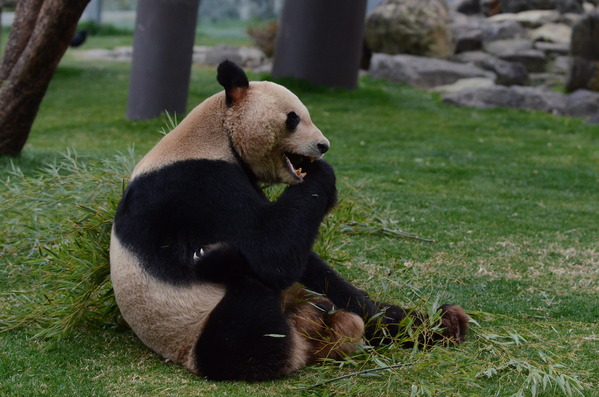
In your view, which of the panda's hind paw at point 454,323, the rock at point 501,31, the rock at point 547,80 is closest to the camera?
the panda's hind paw at point 454,323

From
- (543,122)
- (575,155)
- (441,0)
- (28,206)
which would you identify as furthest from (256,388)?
(441,0)

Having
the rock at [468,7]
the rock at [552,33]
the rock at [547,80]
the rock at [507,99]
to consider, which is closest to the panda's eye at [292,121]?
the rock at [507,99]

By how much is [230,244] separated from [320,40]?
9.26 metres

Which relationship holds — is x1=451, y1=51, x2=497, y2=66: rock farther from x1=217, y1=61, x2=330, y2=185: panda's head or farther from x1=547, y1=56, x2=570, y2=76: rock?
x1=217, y1=61, x2=330, y2=185: panda's head

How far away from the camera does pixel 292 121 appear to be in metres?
3.46

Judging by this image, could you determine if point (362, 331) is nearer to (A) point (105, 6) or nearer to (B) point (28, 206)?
(B) point (28, 206)

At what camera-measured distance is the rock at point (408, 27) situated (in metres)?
16.6

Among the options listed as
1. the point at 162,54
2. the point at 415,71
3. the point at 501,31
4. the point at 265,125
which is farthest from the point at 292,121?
the point at 501,31

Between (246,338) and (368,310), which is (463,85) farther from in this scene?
(246,338)

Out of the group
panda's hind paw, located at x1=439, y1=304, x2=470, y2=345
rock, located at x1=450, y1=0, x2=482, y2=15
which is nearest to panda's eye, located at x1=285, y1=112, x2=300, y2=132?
panda's hind paw, located at x1=439, y1=304, x2=470, y2=345

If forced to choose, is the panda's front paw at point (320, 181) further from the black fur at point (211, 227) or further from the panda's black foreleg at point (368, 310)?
the panda's black foreleg at point (368, 310)

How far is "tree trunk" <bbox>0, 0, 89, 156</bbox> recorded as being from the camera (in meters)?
6.52

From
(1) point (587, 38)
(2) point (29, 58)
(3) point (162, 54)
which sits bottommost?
(3) point (162, 54)

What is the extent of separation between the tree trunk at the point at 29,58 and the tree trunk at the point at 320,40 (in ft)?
18.1
